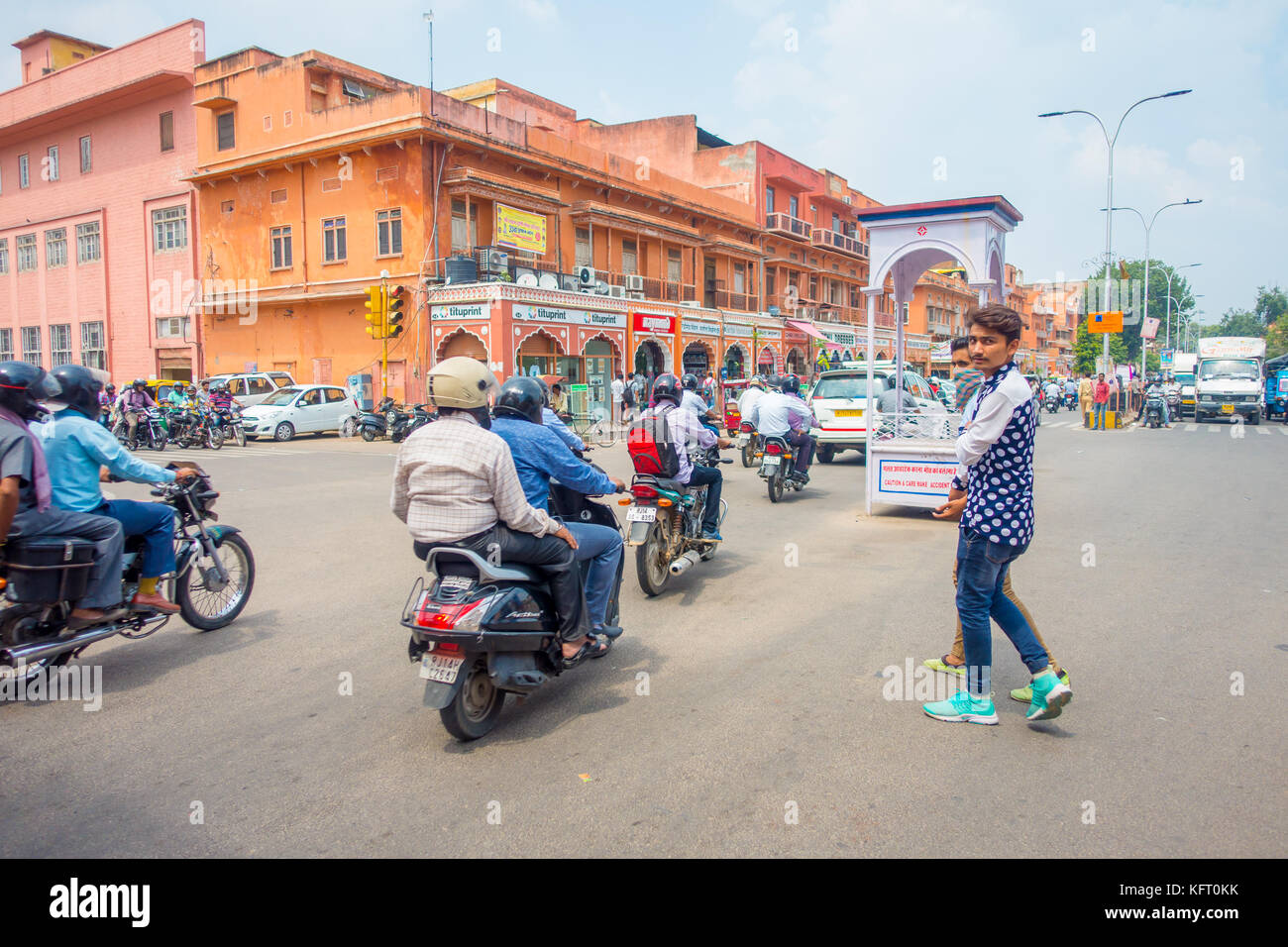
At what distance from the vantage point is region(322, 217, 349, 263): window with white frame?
2652 centimetres

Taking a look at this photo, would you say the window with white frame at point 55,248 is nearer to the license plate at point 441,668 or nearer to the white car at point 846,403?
the white car at point 846,403

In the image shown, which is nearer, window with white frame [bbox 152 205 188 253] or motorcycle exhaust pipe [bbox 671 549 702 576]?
motorcycle exhaust pipe [bbox 671 549 702 576]

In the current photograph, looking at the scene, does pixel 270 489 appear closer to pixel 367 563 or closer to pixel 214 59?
pixel 367 563

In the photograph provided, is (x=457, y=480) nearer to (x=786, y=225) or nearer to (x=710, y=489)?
(x=710, y=489)

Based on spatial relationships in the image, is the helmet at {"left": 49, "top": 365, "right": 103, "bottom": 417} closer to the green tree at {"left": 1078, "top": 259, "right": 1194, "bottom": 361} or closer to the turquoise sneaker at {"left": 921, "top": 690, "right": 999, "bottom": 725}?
the turquoise sneaker at {"left": 921, "top": 690, "right": 999, "bottom": 725}

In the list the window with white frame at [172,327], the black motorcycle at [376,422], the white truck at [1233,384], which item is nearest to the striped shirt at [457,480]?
the black motorcycle at [376,422]

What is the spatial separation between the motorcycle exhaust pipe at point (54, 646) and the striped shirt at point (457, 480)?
2099 millimetres

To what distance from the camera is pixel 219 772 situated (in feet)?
12.1

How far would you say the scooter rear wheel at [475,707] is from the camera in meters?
3.82

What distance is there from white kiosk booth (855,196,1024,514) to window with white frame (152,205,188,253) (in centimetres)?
2842

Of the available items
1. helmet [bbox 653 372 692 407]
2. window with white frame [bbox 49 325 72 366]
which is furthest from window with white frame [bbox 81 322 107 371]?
helmet [bbox 653 372 692 407]

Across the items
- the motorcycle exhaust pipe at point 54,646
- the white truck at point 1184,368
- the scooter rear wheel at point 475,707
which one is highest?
the white truck at point 1184,368

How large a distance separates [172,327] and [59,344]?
7436 mm
